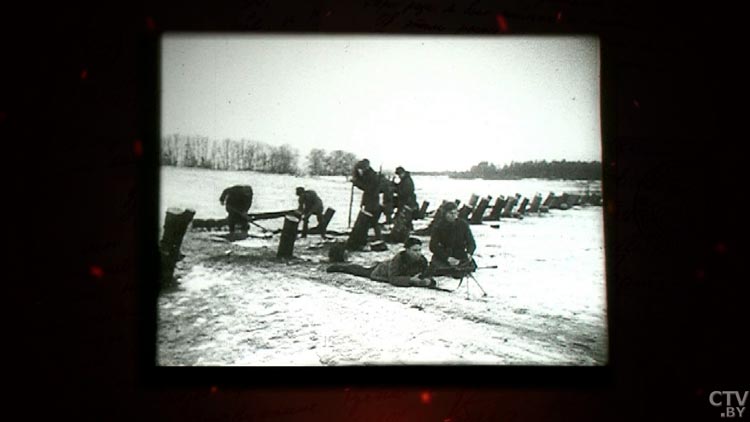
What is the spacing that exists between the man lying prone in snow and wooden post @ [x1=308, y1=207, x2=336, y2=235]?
0.33ft

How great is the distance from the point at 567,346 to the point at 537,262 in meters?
0.23

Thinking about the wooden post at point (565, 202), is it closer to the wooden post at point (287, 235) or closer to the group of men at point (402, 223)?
the group of men at point (402, 223)

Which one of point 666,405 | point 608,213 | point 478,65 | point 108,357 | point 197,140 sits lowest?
point 666,405

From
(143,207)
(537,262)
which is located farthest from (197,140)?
(537,262)

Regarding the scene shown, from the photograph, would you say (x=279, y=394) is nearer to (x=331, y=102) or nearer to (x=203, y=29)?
(x=331, y=102)

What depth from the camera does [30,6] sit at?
1361mm

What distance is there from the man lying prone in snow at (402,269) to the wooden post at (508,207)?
0.24 meters

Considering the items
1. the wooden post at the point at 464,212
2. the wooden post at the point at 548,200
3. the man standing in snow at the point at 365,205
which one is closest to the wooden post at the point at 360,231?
the man standing in snow at the point at 365,205

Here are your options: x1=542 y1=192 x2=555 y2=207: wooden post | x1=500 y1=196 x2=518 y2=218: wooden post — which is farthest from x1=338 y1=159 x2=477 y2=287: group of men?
x1=542 y1=192 x2=555 y2=207: wooden post

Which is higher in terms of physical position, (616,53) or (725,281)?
(616,53)

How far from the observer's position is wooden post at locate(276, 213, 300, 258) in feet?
4.48

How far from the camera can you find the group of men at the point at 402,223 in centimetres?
136

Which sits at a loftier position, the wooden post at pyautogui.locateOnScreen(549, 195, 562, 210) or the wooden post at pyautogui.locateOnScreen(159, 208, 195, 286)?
the wooden post at pyautogui.locateOnScreen(549, 195, 562, 210)

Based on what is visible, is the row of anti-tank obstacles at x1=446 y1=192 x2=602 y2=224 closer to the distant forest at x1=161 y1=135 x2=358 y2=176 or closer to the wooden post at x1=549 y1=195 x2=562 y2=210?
the wooden post at x1=549 y1=195 x2=562 y2=210
